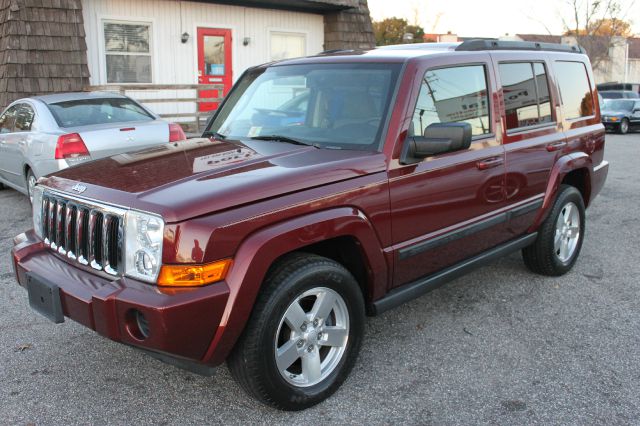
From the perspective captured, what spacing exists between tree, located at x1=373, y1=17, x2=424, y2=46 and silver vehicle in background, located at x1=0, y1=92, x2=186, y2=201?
27073 millimetres

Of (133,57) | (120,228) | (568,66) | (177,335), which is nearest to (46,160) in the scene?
(120,228)

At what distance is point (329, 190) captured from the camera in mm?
3031

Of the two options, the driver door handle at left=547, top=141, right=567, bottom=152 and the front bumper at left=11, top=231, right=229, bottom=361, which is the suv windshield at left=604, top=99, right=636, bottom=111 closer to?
the driver door handle at left=547, top=141, right=567, bottom=152

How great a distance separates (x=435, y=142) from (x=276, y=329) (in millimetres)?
1325

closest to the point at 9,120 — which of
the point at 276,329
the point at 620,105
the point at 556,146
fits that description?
the point at 276,329

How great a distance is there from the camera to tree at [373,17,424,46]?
33250 millimetres

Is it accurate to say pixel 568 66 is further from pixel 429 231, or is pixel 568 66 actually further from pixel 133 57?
pixel 133 57

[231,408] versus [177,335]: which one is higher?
[177,335]

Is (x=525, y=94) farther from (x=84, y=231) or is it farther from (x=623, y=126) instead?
(x=623, y=126)

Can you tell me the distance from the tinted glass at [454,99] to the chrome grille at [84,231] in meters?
1.74

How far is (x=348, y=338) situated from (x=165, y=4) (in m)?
11.8

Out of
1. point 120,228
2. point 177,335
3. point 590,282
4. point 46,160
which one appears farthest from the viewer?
point 46,160

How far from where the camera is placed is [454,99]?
3.85 metres

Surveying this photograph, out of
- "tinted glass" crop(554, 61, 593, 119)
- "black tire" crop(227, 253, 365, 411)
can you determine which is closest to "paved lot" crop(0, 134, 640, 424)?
"black tire" crop(227, 253, 365, 411)
